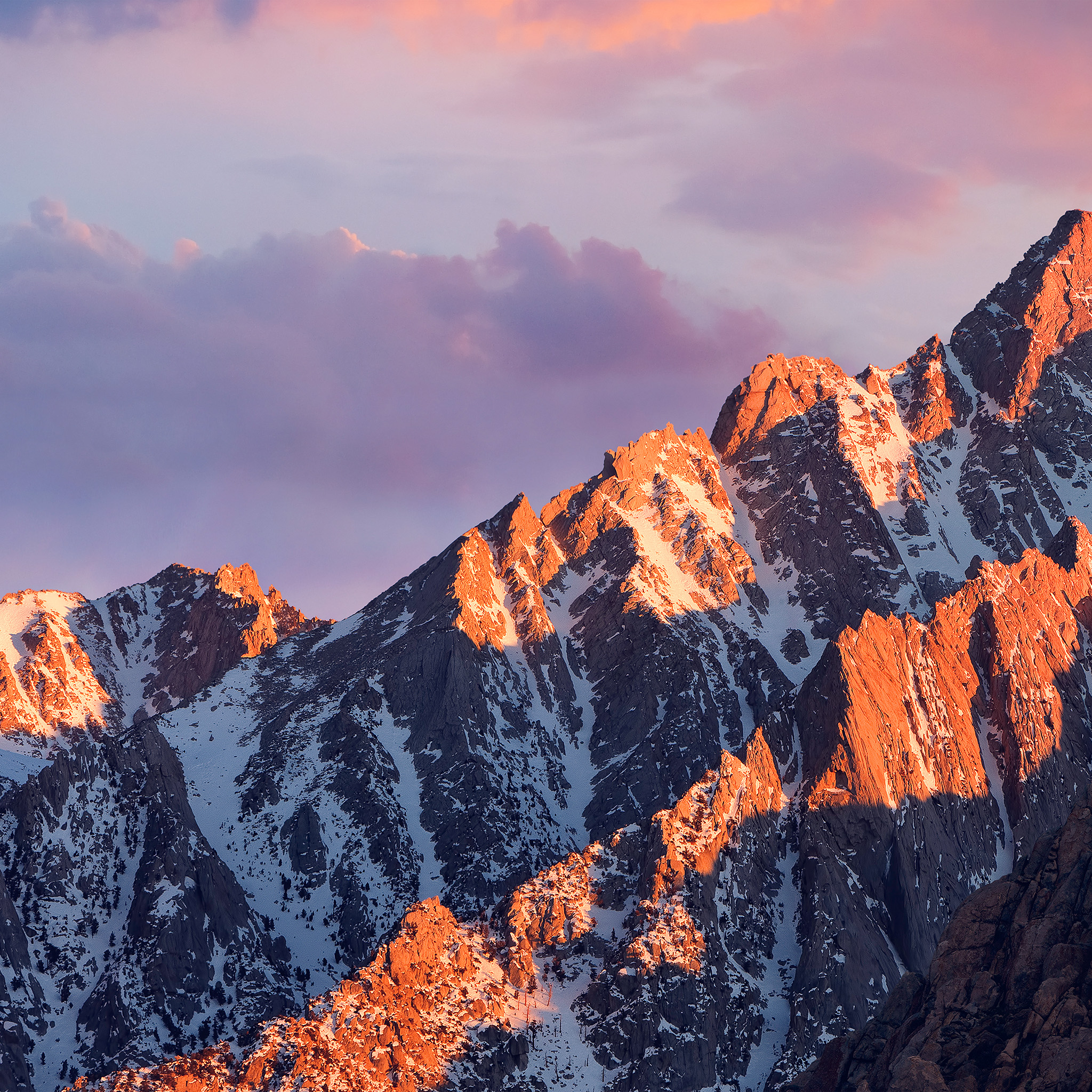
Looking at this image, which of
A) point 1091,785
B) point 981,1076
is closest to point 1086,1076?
point 981,1076

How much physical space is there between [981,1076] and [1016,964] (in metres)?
11.7

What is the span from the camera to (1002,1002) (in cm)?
15388

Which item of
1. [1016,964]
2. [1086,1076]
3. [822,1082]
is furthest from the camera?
[822,1082]

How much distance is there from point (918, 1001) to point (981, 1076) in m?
15.7

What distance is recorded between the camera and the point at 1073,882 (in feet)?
527

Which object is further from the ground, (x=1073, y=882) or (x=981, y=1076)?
(x=1073, y=882)

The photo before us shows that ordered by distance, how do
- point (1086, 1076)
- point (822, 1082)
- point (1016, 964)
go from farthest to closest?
point (822, 1082)
point (1016, 964)
point (1086, 1076)

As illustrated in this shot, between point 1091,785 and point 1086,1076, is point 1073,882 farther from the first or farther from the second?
point 1086,1076

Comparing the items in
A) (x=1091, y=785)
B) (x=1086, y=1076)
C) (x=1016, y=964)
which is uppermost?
(x=1091, y=785)

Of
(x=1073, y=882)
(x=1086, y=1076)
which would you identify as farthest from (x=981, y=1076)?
(x=1073, y=882)

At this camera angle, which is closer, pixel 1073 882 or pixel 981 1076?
pixel 981 1076

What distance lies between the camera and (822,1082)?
167 m

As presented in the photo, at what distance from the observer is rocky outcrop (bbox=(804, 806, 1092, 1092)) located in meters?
145

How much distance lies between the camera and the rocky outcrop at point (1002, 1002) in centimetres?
14500
